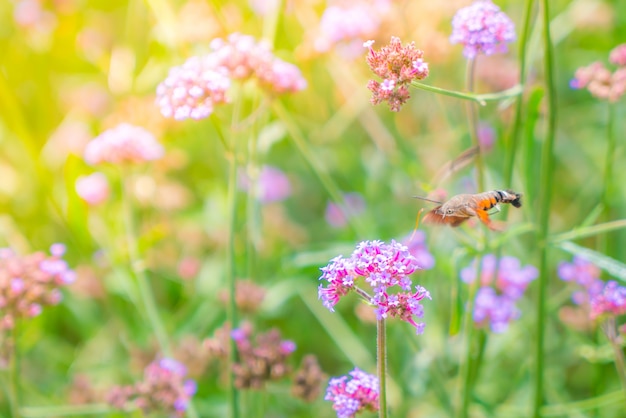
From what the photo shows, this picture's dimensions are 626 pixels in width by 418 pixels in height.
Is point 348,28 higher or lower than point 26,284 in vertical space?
higher

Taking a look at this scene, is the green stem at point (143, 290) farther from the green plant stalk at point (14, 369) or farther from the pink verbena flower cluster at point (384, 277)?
the pink verbena flower cluster at point (384, 277)

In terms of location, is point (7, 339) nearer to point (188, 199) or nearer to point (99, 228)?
point (99, 228)

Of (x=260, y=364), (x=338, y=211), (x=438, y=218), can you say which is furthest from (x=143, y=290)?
(x=338, y=211)

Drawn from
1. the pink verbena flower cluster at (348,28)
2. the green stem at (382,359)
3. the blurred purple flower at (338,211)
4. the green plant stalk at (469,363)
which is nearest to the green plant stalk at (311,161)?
the green plant stalk at (469,363)

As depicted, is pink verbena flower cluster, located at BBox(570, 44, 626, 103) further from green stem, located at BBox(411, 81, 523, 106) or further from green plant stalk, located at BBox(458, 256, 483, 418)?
green plant stalk, located at BBox(458, 256, 483, 418)

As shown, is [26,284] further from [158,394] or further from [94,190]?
[94,190]

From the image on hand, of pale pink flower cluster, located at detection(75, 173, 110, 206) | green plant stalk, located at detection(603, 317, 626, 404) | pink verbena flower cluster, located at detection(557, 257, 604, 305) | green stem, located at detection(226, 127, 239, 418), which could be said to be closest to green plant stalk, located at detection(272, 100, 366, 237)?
green stem, located at detection(226, 127, 239, 418)

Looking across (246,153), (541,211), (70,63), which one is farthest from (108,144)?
(70,63)
